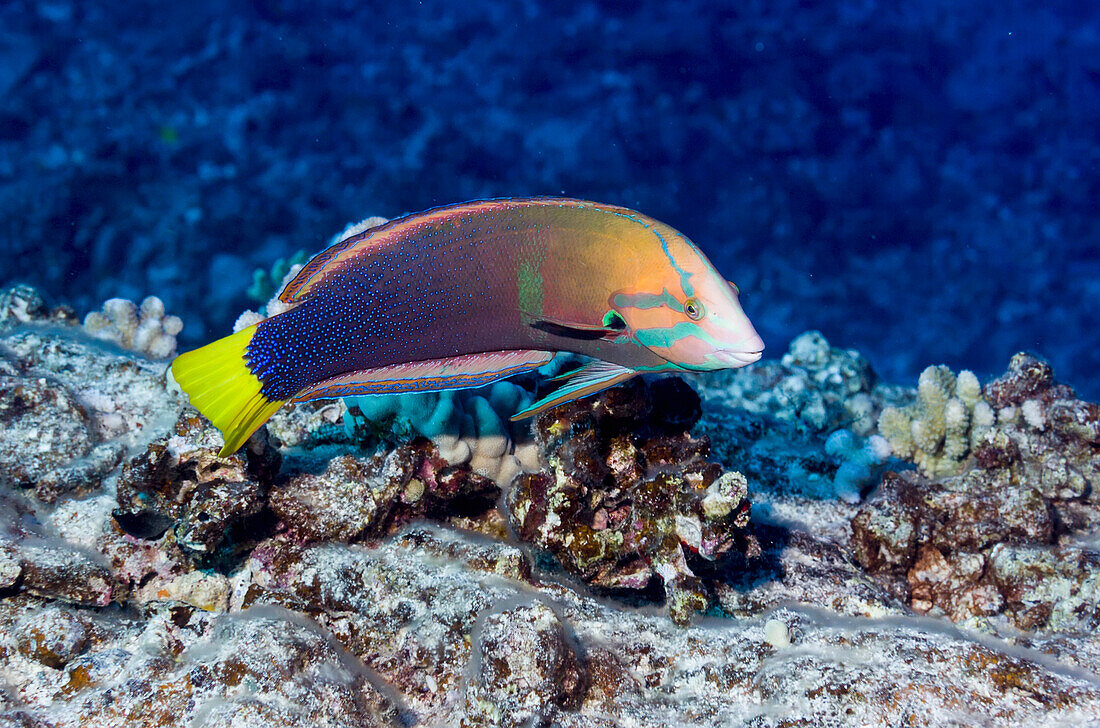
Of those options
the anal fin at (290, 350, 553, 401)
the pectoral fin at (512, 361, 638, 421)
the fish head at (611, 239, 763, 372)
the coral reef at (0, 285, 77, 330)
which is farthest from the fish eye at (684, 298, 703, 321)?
the coral reef at (0, 285, 77, 330)

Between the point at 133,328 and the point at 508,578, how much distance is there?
5588 millimetres

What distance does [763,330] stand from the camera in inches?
899

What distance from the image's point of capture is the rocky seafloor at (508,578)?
2463 millimetres

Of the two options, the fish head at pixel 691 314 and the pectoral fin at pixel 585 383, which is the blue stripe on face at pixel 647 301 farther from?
the pectoral fin at pixel 585 383

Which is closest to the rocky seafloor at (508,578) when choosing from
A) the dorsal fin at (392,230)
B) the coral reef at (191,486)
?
the coral reef at (191,486)

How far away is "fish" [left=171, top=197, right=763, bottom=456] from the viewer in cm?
234

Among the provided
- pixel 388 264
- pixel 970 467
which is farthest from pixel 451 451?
pixel 970 467

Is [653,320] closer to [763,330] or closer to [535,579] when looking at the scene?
[535,579]

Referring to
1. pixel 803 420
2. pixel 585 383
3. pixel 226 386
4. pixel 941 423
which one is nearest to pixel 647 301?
pixel 585 383

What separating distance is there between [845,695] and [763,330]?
21.8 metres

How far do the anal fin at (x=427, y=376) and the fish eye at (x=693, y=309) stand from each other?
70 centimetres

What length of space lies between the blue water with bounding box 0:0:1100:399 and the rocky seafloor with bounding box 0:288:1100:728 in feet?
39.0

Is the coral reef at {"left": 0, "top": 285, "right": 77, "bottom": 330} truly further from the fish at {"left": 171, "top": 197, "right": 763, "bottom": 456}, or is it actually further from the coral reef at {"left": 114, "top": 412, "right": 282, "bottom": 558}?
the fish at {"left": 171, "top": 197, "right": 763, "bottom": 456}

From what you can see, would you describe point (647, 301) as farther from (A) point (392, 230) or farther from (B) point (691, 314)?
(A) point (392, 230)
